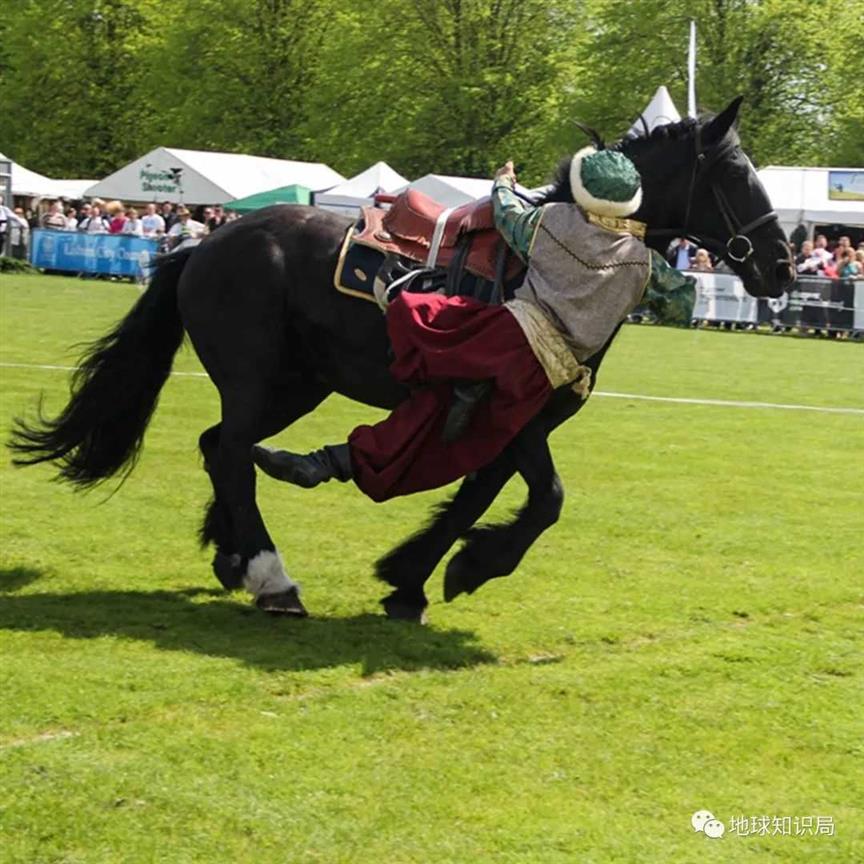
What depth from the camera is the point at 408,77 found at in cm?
5997

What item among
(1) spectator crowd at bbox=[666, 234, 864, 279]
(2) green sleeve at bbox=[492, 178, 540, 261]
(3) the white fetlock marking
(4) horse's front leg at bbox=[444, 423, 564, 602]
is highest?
(2) green sleeve at bbox=[492, 178, 540, 261]

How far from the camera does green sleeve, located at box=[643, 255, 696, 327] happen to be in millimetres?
7125

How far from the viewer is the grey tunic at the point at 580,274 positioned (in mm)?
6930

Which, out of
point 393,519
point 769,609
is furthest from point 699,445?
point 769,609

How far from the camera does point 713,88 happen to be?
175 feet

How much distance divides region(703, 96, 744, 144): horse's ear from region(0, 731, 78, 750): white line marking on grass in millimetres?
4048

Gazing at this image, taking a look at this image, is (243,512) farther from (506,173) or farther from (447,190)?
(447,190)

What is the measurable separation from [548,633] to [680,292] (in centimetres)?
170

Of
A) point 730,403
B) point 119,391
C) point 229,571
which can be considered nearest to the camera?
point 229,571

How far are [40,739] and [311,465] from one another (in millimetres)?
2222

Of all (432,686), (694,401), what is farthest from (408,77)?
(432,686)

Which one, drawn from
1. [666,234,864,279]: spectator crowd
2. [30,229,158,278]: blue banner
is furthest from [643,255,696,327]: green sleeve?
[30,229,158,278]: blue banner

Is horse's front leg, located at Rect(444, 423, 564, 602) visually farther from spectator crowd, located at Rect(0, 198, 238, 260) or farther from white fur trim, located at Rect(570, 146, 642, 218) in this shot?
spectator crowd, located at Rect(0, 198, 238, 260)

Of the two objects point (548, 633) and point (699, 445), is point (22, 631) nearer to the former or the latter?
point (548, 633)
